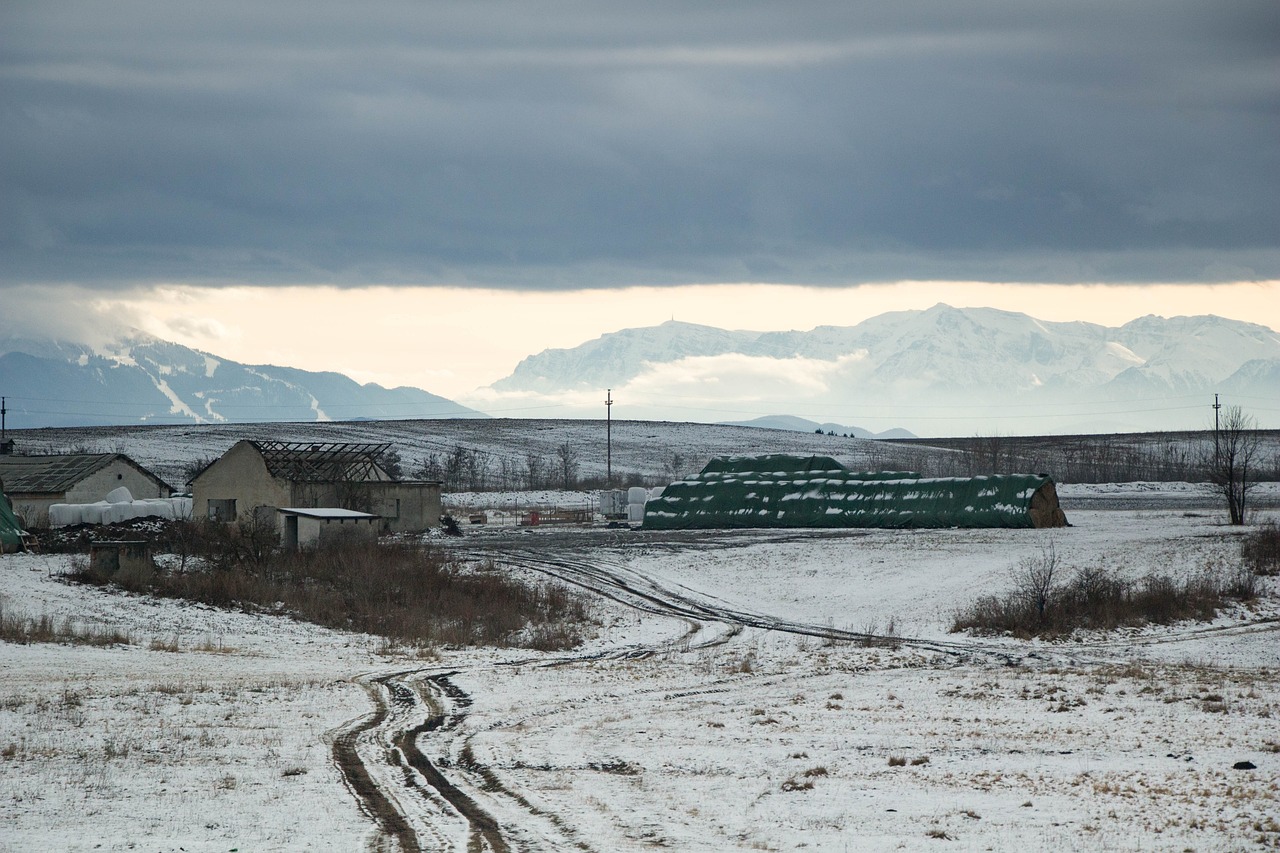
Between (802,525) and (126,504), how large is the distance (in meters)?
32.1

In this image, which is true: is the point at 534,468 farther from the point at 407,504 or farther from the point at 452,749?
the point at 452,749

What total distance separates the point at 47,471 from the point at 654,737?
54454mm

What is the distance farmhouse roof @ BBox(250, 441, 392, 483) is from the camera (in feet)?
196

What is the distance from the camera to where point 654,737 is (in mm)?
17438

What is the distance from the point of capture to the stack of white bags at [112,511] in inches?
2269

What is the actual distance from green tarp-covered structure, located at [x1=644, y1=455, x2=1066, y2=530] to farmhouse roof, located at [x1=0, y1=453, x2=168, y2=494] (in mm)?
28363

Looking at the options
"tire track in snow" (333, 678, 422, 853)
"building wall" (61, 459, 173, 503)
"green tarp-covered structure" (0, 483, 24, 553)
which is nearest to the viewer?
"tire track in snow" (333, 678, 422, 853)

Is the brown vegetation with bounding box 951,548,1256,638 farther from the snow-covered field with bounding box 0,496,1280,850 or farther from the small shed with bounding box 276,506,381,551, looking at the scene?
the small shed with bounding box 276,506,381,551

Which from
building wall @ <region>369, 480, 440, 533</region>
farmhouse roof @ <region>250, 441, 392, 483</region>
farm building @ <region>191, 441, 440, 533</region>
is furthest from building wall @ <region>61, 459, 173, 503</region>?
building wall @ <region>369, 480, 440, 533</region>

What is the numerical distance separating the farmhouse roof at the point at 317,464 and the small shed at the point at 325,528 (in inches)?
382

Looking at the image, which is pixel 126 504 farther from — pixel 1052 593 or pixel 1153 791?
pixel 1153 791

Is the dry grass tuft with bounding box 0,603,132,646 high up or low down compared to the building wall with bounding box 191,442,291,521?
down

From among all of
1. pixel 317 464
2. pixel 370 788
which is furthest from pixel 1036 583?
pixel 317 464

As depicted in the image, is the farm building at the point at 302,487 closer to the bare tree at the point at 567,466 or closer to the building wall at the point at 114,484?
the building wall at the point at 114,484
